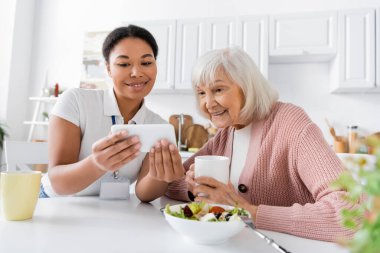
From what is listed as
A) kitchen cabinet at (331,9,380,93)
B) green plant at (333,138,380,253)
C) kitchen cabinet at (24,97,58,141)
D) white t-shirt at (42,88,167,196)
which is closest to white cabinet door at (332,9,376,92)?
kitchen cabinet at (331,9,380,93)

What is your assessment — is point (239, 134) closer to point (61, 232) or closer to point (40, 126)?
point (61, 232)

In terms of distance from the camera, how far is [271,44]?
2832 mm

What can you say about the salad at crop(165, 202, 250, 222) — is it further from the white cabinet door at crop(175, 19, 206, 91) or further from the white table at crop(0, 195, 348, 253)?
the white cabinet door at crop(175, 19, 206, 91)

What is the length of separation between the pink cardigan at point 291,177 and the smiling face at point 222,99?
4.5 inches

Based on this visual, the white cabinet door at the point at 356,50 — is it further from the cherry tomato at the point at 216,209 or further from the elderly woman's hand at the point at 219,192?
the cherry tomato at the point at 216,209

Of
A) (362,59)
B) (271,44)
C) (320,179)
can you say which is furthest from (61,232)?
(362,59)

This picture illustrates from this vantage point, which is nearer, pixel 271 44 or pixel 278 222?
pixel 278 222

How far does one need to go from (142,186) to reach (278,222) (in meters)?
0.49

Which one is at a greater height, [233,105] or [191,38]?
[191,38]

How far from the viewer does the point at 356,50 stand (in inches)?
105

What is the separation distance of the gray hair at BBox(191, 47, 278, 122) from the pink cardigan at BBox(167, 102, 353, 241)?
63mm

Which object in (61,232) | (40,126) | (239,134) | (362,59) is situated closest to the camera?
(61,232)

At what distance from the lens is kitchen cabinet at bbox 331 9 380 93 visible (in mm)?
2633

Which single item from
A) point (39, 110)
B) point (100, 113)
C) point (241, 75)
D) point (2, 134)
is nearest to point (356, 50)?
point (241, 75)
